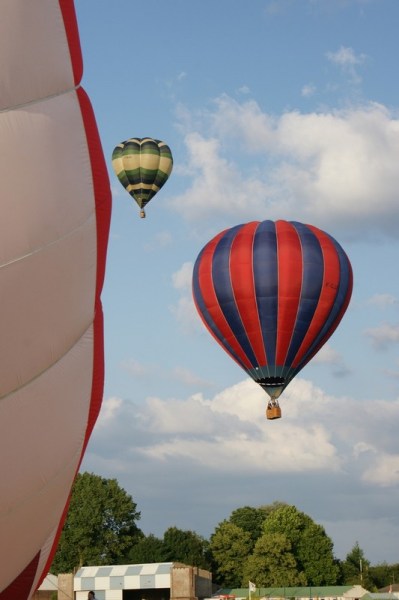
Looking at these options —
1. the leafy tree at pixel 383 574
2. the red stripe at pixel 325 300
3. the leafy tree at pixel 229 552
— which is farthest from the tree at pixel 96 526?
the red stripe at pixel 325 300

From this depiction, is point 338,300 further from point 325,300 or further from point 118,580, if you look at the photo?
point 118,580

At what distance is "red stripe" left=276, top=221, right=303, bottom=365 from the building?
129 feet

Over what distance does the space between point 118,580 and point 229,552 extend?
25.4m

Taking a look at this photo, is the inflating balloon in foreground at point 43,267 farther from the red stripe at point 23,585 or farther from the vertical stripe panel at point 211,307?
the vertical stripe panel at point 211,307

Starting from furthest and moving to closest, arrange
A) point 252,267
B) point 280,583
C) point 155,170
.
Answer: point 280,583 < point 155,170 < point 252,267

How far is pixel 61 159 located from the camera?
11.5 metres

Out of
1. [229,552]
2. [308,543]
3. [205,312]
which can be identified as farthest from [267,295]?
[229,552]

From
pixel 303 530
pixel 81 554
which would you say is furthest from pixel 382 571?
pixel 81 554

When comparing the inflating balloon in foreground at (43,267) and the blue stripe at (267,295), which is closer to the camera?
the inflating balloon in foreground at (43,267)

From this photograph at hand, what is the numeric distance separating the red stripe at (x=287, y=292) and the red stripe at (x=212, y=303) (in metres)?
1.84

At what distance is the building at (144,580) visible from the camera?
250ft

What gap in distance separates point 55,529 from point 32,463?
10.0ft

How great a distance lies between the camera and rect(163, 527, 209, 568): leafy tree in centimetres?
10244

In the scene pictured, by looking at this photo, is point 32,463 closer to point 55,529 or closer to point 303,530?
point 55,529
